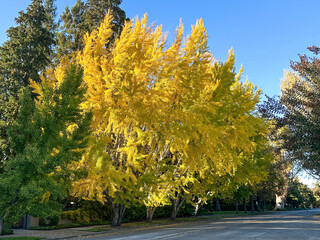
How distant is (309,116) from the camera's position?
17.6 metres

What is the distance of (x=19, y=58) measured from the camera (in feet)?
77.0

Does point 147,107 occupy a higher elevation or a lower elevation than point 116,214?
higher

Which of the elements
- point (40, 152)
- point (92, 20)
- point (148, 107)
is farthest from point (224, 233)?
point (92, 20)

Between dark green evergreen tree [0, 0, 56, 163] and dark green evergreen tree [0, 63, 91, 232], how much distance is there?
1219 centimetres

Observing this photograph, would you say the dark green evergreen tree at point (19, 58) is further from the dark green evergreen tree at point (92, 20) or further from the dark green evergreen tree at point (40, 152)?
the dark green evergreen tree at point (40, 152)

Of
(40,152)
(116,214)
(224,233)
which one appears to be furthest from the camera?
(116,214)

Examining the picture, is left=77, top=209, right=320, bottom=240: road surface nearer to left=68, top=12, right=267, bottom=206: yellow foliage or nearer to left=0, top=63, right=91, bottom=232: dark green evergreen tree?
left=68, top=12, right=267, bottom=206: yellow foliage

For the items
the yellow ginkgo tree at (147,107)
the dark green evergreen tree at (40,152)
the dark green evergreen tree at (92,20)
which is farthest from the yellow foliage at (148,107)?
the dark green evergreen tree at (92,20)

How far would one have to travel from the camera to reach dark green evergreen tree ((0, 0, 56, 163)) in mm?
20592

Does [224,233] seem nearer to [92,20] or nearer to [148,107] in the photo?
[148,107]

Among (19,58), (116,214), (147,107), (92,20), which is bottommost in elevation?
(116,214)

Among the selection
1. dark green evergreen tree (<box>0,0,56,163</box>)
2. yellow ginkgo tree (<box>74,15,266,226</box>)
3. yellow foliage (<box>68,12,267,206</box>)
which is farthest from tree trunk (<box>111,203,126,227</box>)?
dark green evergreen tree (<box>0,0,56,163</box>)

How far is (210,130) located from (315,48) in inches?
324

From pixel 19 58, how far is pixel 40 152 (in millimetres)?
17712
